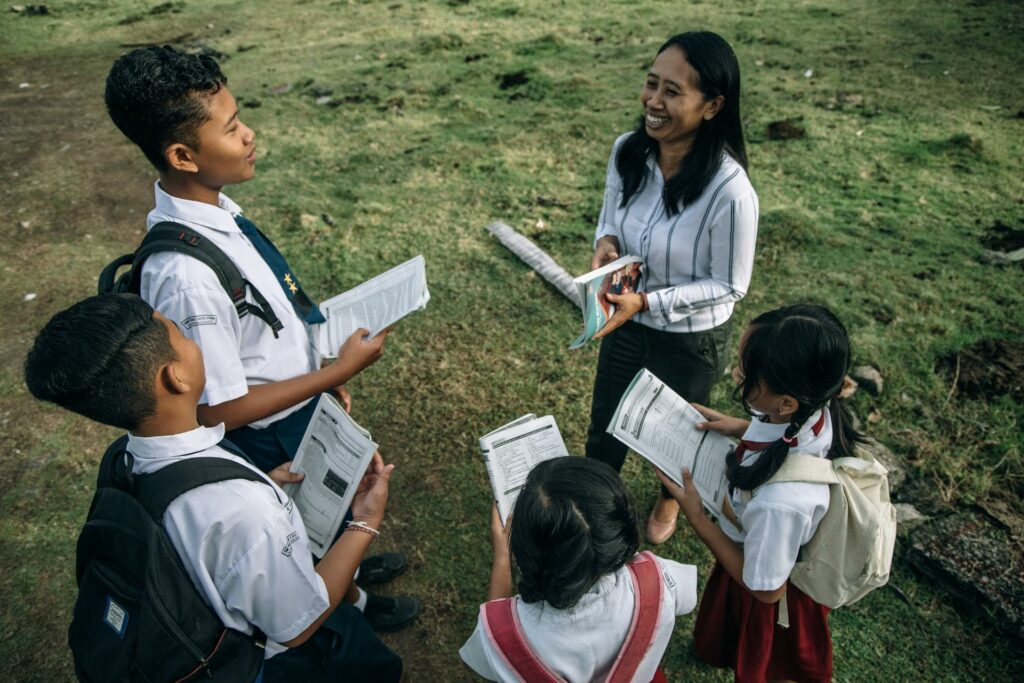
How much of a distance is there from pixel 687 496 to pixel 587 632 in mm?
663

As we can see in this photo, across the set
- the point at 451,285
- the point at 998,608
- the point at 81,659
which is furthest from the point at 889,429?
the point at 81,659

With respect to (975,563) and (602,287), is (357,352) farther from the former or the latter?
(975,563)

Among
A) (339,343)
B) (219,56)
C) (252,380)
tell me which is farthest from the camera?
(219,56)

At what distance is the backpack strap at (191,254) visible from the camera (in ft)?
5.56

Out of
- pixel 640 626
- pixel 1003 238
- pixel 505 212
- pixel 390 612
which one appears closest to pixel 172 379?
pixel 640 626

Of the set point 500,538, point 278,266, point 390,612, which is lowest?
point 390,612

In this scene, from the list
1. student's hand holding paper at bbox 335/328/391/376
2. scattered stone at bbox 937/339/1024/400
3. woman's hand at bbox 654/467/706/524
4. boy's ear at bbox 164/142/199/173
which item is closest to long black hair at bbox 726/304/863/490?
woman's hand at bbox 654/467/706/524

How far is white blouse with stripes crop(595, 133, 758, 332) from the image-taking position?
2.11 m

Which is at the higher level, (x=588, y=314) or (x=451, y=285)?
(x=588, y=314)

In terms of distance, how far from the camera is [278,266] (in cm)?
207

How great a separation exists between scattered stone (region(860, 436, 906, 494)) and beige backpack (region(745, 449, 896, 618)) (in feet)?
4.44

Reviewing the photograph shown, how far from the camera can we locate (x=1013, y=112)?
5.73 m

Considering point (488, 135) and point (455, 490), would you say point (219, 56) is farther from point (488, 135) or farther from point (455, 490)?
point (455, 490)

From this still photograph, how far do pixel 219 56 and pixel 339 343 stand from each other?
7.38 metres
